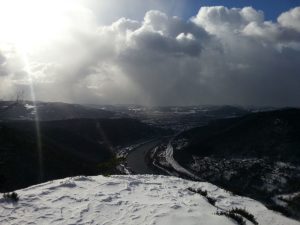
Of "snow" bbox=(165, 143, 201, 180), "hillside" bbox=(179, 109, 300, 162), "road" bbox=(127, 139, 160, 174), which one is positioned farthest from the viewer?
"hillside" bbox=(179, 109, 300, 162)

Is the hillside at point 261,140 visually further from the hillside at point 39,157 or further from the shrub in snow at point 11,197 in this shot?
the shrub in snow at point 11,197

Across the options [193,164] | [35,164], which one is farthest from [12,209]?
[193,164]

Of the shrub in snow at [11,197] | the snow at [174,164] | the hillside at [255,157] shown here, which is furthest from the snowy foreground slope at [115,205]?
the snow at [174,164]

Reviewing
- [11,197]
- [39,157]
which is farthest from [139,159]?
[11,197]

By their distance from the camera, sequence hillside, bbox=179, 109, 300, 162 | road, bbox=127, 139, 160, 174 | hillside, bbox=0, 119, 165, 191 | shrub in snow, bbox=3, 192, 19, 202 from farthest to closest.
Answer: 1. hillside, bbox=179, 109, 300, 162
2. road, bbox=127, 139, 160, 174
3. hillside, bbox=0, 119, 165, 191
4. shrub in snow, bbox=3, 192, 19, 202

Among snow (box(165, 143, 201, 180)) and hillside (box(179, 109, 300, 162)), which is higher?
hillside (box(179, 109, 300, 162))

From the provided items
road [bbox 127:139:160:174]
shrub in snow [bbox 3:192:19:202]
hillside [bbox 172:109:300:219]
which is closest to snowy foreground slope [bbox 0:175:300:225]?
shrub in snow [bbox 3:192:19:202]

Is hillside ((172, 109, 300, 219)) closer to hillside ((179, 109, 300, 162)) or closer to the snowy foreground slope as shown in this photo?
hillside ((179, 109, 300, 162))
